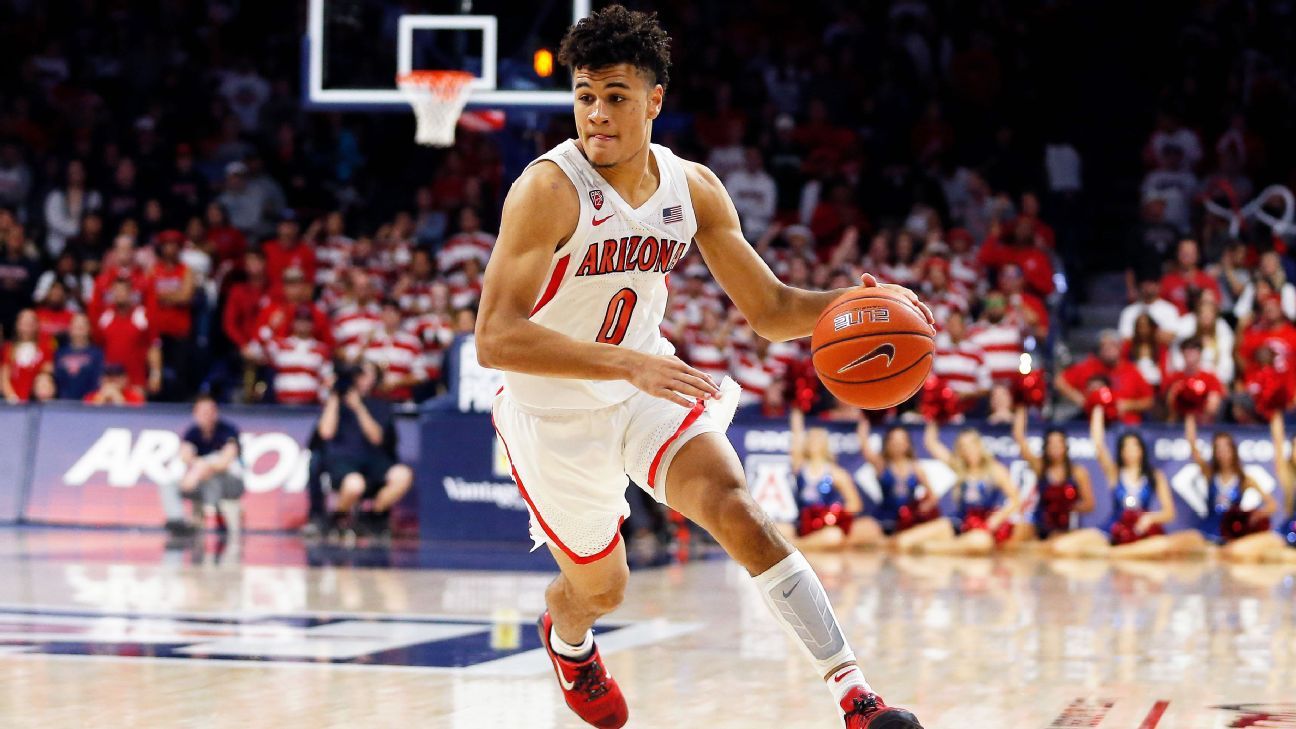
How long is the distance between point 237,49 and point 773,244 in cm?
813

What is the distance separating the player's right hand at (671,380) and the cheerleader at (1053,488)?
971 cm

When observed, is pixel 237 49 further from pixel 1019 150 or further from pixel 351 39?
pixel 1019 150

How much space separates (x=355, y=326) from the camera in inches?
609

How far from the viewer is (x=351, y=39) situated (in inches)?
563

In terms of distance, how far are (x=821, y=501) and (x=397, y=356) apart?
4.16 meters

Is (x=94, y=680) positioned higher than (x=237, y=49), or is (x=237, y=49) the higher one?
(x=237, y=49)

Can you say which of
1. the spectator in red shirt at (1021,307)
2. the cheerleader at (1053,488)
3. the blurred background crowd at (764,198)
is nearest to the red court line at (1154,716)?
the cheerleader at (1053,488)

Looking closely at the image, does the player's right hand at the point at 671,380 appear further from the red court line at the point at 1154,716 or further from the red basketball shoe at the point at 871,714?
the red court line at the point at 1154,716

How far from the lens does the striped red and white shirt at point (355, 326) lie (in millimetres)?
15383

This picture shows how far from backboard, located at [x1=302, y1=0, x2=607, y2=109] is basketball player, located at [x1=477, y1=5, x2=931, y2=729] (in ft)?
27.6

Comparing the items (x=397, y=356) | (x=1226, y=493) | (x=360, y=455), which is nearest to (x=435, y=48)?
(x=397, y=356)

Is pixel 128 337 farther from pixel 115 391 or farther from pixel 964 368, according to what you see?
pixel 964 368

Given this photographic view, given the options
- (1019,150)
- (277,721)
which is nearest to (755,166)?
(1019,150)

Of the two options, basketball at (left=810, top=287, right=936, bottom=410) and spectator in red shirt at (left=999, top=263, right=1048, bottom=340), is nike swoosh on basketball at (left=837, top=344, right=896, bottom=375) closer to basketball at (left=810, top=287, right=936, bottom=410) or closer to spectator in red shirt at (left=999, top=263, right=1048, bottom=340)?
basketball at (left=810, top=287, right=936, bottom=410)
